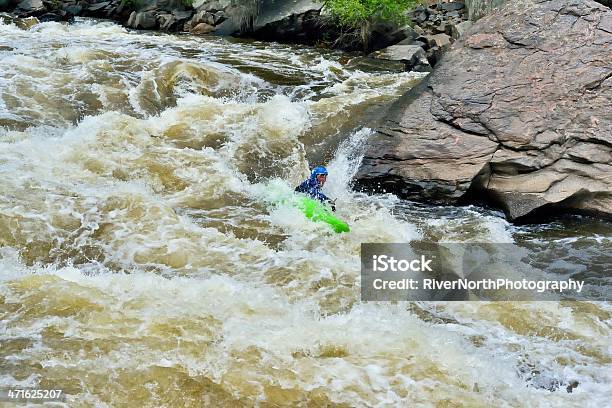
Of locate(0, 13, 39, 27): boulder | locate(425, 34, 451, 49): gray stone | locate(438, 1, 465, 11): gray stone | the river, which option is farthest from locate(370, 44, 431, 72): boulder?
locate(0, 13, 39, 27): boulder

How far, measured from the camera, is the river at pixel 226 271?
3758 mm

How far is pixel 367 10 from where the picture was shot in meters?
13.6

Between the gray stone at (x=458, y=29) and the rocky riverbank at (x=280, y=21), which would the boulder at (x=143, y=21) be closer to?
the rocky riverbank at (x=280, y=21)

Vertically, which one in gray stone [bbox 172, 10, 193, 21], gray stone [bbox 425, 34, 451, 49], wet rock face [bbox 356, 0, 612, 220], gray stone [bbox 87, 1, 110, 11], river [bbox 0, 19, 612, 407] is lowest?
river [bbox 0, 19, 612, 407]

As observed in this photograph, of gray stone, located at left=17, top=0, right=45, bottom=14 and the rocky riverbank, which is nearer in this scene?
the rocky riverbank

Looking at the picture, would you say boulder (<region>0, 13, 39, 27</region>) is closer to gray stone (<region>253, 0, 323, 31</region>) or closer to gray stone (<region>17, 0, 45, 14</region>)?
gray stone (<region>17, 0, 45, 14</region>)

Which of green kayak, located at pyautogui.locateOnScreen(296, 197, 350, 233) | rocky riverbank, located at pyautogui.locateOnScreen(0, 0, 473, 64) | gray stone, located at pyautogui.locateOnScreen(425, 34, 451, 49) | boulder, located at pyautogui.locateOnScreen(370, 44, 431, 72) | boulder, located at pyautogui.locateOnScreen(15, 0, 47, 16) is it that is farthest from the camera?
boulder, located at pyautogui.locateOnScreen(15, 0, 47, 16)

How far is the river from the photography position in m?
3.76

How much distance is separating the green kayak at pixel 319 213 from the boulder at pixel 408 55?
722 centimetres

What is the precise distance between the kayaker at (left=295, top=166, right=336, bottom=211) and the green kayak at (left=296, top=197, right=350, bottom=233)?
10 cm

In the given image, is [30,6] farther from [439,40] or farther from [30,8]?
[439,40]

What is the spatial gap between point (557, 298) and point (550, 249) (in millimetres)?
1038

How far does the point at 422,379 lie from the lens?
12.6 feet

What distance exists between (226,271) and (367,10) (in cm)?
1018
